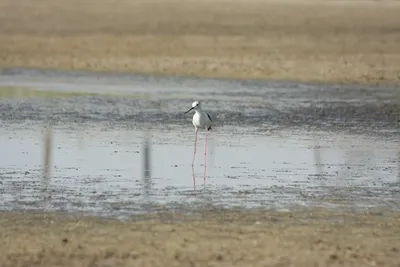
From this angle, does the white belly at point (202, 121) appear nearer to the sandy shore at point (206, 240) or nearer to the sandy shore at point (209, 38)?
the sandy shore at point (206, 240)

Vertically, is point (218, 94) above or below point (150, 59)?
below

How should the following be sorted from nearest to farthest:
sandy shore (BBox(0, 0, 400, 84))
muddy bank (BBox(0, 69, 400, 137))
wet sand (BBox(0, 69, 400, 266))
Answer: wet sand (BBox(0, 69, 400, 266)), muddy bank (BBox(0, 69, 400, 137)), sandy shore (BBox(0, 0, 400, 84))

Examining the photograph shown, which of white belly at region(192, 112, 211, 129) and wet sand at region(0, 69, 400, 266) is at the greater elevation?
white belly at region(192, 112, 211, 129)

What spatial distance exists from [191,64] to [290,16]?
954 cm

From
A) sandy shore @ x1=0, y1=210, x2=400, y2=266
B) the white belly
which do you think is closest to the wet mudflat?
the white belly

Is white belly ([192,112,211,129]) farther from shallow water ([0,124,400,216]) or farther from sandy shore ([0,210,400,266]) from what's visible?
sandy shore ([0,210,400,266])

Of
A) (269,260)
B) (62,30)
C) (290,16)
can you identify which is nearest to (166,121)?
(269,260)

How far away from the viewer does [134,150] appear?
47.4 feet

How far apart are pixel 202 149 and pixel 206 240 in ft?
22.2

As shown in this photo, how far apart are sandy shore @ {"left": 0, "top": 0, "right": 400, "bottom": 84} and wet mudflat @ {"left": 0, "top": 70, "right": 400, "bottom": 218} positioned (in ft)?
14.0

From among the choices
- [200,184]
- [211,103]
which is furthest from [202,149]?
[211,103]

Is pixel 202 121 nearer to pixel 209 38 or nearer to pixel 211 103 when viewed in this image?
pixel 211 103

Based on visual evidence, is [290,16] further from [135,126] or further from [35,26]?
[135,126]

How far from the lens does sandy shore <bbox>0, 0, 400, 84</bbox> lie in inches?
1195
